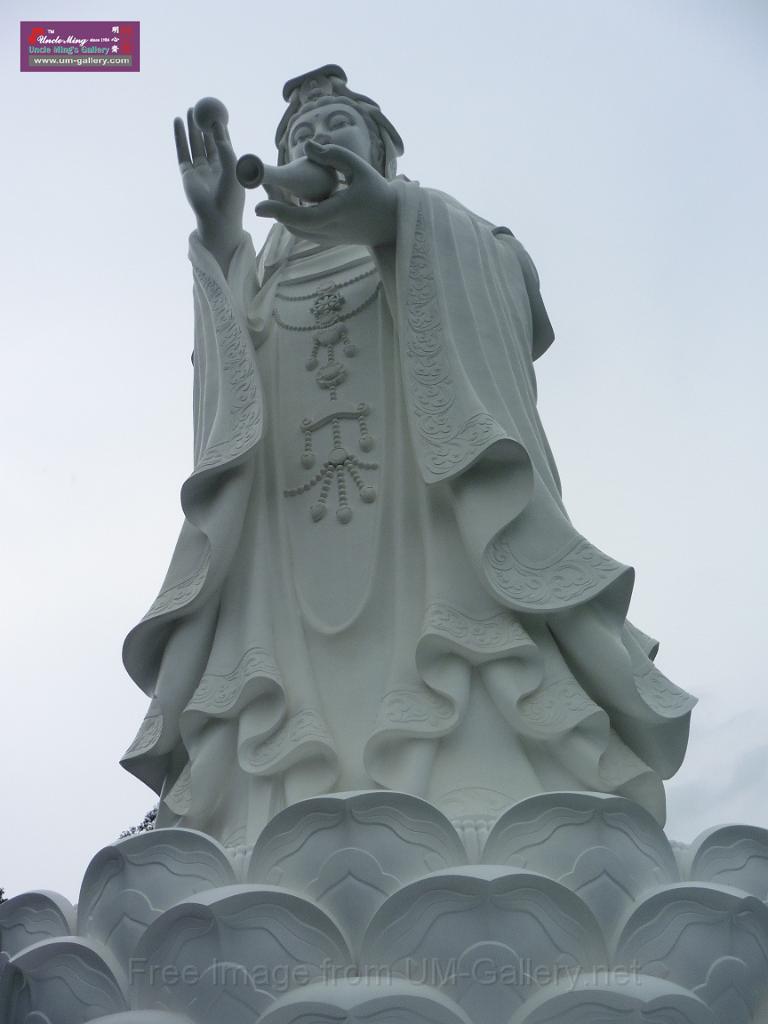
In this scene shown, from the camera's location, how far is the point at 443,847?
2914 mm

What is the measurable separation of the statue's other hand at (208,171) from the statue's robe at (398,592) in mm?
159

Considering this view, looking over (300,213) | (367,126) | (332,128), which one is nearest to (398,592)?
(300,213)

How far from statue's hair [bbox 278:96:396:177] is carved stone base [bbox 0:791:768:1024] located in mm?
2773

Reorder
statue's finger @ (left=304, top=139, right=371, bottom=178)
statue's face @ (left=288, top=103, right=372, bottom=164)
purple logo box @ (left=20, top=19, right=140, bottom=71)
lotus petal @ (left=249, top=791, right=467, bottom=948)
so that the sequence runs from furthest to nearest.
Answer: purple logo box @ (left=20, top=19, right=140, bottom=71) < statue's face @ (left=288, top=103, right=372, bottom=164) < statue's finger @ (left=304, top=139, right=371, bottom=178) < lotus petal @ (left=249, top=791, right=467, bottom=948)

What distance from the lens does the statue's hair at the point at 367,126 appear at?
484 cm

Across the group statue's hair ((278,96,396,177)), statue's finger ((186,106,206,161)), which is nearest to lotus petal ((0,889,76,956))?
statue's finger ((186,106,206,161))

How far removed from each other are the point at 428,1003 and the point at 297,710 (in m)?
1.25

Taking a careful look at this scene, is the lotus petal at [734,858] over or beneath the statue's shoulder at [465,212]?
beneath

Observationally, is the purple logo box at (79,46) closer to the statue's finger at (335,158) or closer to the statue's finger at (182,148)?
the statue's finger at (182,148)

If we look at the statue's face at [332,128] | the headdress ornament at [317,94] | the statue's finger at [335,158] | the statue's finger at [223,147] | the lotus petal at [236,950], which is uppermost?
the headdress ornament at [317,94]

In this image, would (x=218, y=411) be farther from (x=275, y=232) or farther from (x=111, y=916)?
(x=111, y=916)

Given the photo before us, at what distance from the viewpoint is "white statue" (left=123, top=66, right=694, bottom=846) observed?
3623 mm

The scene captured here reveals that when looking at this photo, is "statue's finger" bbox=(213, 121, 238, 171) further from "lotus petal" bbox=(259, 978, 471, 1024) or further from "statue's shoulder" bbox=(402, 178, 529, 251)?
"lotus petal" bbox=(259, 978, 471, 1024)

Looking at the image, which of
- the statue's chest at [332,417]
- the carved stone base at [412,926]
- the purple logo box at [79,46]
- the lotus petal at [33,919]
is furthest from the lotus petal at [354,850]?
the purple logo box at [79,46]
